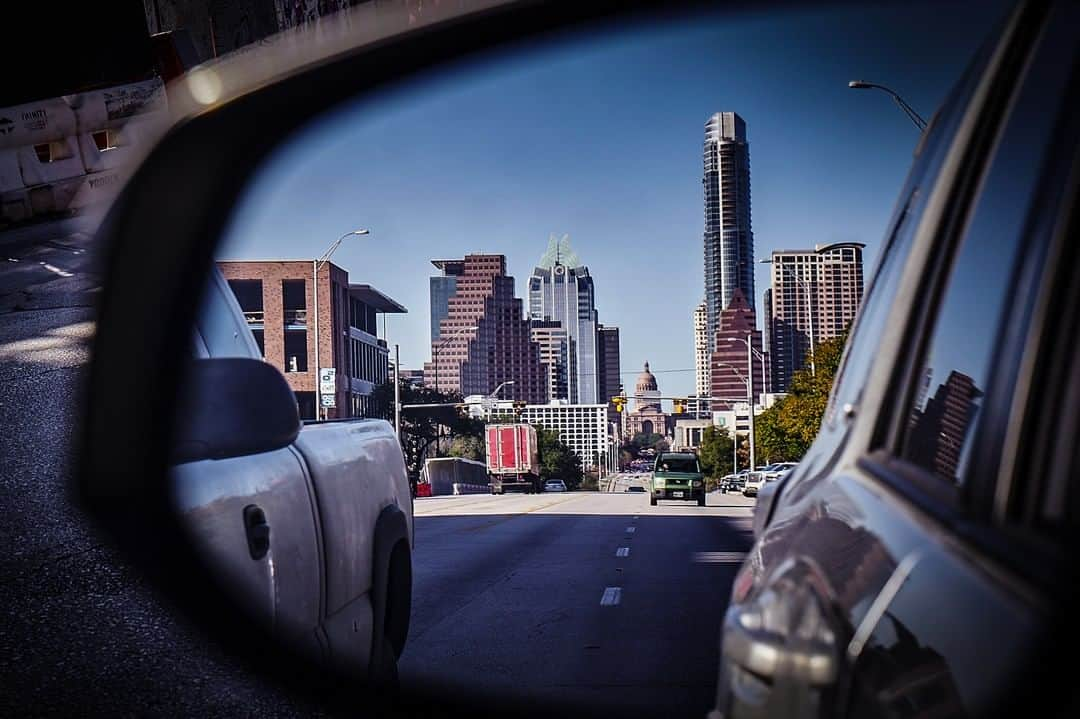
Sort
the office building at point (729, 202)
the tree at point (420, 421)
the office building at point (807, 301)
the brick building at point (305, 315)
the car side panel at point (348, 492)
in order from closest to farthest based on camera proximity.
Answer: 1. the office building at point (729, 202)
2. the office building at point (807, 301)
3. the brick building at point (305, 315)
4. the car side panel at point (348, 492)
5. the tree at point (420, 421)

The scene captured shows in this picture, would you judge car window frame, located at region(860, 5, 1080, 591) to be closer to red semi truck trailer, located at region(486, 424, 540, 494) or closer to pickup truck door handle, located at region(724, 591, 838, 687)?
pickup truck door handle, located at region(724, 591, 838, 687)

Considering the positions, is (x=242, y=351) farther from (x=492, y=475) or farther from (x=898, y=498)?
(x=492, y=475)

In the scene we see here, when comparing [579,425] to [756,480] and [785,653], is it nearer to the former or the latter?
[756,480]

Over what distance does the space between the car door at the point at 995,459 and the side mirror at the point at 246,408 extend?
1219 millimetres

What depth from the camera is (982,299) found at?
1.43 m

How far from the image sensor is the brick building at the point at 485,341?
320 centimetres

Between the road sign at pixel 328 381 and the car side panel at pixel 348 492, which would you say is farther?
the road sign at pixel 328 381

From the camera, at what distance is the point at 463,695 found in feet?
8.21

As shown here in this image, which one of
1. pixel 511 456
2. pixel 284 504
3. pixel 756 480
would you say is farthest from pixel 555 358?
pixel 756 480

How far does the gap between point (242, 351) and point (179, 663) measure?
11.8 ft

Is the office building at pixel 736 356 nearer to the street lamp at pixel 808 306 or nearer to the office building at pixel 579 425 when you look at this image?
the street lamp at pixel 808 306

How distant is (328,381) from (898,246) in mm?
4141

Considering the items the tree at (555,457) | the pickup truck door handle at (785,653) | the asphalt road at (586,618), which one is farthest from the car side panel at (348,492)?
the tree at (555,457)

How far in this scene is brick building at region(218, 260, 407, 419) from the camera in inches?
132
